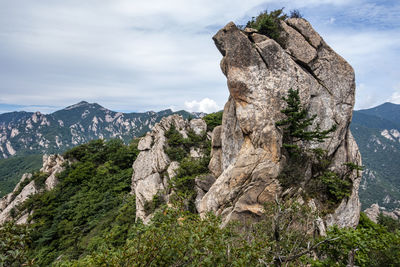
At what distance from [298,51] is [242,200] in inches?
688

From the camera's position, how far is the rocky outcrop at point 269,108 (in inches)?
669

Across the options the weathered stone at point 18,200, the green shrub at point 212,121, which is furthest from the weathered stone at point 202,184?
the weathered stone at point 18,200

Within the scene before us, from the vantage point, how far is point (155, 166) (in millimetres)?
29000

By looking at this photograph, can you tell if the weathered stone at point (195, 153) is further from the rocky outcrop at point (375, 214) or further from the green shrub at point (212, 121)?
the rocky outcrop at point (375, 214)

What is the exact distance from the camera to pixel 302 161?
18.0 metres

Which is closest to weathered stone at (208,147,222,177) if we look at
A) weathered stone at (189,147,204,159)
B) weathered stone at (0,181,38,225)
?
weathered stone at (189,147,204,159)

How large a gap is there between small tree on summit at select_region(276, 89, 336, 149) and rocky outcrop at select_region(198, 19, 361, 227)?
85 cm

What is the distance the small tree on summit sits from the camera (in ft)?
A: 55.9

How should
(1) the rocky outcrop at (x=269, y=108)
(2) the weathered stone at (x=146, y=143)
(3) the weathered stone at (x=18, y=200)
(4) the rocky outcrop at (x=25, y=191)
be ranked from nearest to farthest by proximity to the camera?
1. (1) the rocky outcrop at (x=269, y=108)
2. (4) the rocky outcrop at (x=25, y=191)
3. (3) the weathered stone at (x=18, y=200)
4. (2) the weathered stone at (x=146, y=143)

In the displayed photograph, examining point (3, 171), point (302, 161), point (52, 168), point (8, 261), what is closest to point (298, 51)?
point (302, 161)

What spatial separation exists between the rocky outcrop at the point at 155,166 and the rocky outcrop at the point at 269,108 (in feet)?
27.8

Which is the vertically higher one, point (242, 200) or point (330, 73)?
point (330, 73)

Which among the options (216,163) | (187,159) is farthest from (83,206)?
(216,163)

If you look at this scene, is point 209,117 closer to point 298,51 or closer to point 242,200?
point 298,51
